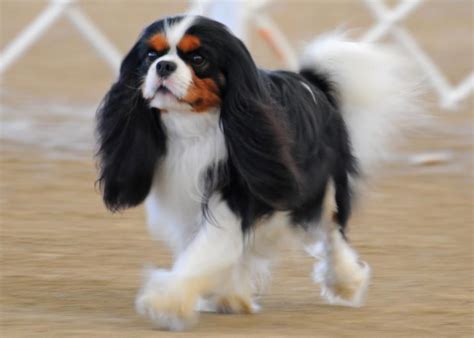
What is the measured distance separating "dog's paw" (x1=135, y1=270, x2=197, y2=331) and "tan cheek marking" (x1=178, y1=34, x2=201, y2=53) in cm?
80

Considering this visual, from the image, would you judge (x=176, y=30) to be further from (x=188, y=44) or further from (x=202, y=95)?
(x=202, y=95)

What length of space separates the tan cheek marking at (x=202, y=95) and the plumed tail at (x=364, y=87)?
948 mm

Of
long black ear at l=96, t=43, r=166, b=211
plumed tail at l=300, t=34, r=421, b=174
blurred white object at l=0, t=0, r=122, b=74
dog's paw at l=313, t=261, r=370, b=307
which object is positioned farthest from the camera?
blurred white object at l=0, t=0, r=122, b=74

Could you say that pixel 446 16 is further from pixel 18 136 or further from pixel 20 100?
pixel 18 136

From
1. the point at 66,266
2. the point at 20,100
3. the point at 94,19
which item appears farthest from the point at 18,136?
the point at 94,19

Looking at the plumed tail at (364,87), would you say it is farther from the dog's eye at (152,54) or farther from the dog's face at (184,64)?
the dog's eye at (152,54)

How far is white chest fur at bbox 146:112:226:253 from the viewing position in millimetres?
4633

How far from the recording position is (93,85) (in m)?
13.6

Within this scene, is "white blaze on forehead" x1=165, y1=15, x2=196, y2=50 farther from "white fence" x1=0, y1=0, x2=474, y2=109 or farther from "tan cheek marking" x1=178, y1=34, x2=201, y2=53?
"white fence" x1=0, y1=0, x2=474, y2=109

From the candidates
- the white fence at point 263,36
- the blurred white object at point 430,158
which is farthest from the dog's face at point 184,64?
the white fence at point 263,36

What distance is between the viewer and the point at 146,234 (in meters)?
6.81

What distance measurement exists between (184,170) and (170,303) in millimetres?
488

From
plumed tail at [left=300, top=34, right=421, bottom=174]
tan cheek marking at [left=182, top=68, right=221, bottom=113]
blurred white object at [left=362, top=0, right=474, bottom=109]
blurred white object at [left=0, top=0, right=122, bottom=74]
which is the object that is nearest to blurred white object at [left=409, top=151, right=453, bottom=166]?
blurred white object at [left=362, top=0, right=474, bottom=109]

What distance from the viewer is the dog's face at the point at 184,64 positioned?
4.46 m
